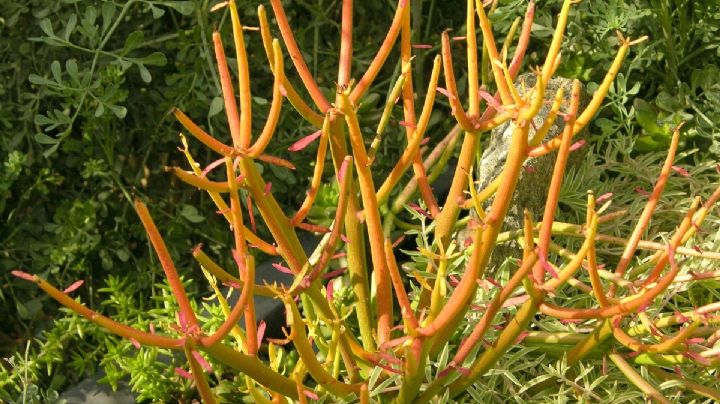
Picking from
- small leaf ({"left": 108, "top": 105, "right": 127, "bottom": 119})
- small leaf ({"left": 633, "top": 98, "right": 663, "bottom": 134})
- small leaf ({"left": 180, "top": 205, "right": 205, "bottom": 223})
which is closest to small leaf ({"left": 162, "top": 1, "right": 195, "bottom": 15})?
small leaf ({"left": 108, "top": 105, "right": 127, "bottom": 119})

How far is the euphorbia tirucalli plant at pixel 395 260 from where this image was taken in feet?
2.52

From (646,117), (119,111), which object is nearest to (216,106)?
(119,111)

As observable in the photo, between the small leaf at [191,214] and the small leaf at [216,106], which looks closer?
the small leaf at [216,106]

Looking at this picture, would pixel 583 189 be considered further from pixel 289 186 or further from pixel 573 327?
pixel 289 186

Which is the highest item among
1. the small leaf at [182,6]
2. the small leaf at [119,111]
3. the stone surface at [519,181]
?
the small leaf at [182,6]

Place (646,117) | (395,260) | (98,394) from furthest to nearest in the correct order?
(646,117), (98,394), (395,260)

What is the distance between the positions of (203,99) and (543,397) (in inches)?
29.7

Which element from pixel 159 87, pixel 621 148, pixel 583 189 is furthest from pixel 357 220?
pixel 159 87

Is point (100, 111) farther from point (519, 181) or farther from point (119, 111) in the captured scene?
point (519, 181)

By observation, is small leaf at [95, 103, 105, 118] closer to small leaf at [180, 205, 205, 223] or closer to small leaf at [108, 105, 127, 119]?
small leaf at [108, 105, 127, 119]

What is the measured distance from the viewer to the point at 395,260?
0.97 meters

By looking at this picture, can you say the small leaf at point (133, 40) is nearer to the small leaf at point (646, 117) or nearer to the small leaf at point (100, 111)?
the small leaf at point (100, 111)

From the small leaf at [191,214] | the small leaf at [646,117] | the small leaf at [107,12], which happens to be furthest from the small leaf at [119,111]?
the small leaf at [646,117]

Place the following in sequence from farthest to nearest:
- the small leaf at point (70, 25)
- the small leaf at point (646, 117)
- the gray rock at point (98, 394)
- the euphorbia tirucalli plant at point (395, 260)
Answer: the small leaf at point (646, 117)
the small leaf at point (70, 25)
the gray rock at point (98, 394)
the euphorbia tirucalli plant at point (395, 260)
